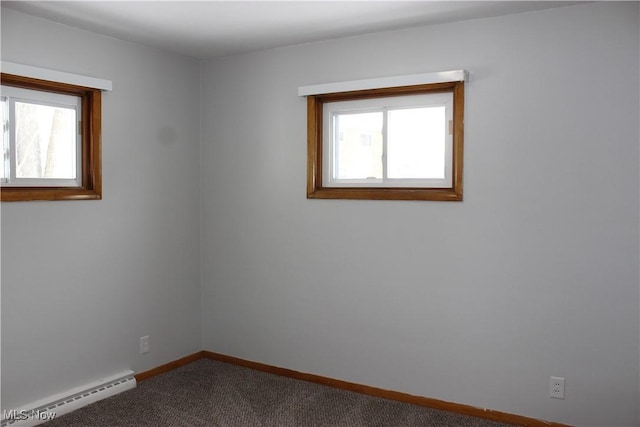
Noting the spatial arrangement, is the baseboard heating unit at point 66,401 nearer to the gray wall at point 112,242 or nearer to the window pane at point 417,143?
the gray wall at point 112,242

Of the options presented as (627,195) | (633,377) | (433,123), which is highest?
(433,123)

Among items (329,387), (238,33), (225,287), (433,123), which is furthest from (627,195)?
(225,287)

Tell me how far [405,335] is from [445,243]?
2.12 ft

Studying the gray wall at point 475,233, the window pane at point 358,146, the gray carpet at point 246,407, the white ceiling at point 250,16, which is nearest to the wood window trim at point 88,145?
the white ceiling at point 250,16

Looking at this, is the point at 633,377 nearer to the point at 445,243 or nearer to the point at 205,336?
the point at 445,243

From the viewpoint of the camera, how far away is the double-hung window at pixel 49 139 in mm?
3100

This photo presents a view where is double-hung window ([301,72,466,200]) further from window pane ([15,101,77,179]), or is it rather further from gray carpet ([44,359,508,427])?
window pane ([15,101,77,179])

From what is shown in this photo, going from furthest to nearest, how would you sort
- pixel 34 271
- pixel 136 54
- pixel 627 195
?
pixel 136 54 → pixel 34 271 → pixel 627 195

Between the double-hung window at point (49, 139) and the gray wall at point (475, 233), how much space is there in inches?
38.7

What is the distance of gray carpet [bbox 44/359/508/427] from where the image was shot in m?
3.17

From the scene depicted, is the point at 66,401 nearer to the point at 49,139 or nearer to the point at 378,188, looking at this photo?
Answer: the point at 49,139

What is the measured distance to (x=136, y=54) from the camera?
373 centimetres

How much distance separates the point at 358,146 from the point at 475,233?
986mm

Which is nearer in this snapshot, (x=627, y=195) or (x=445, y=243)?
(x=627, y=195)
